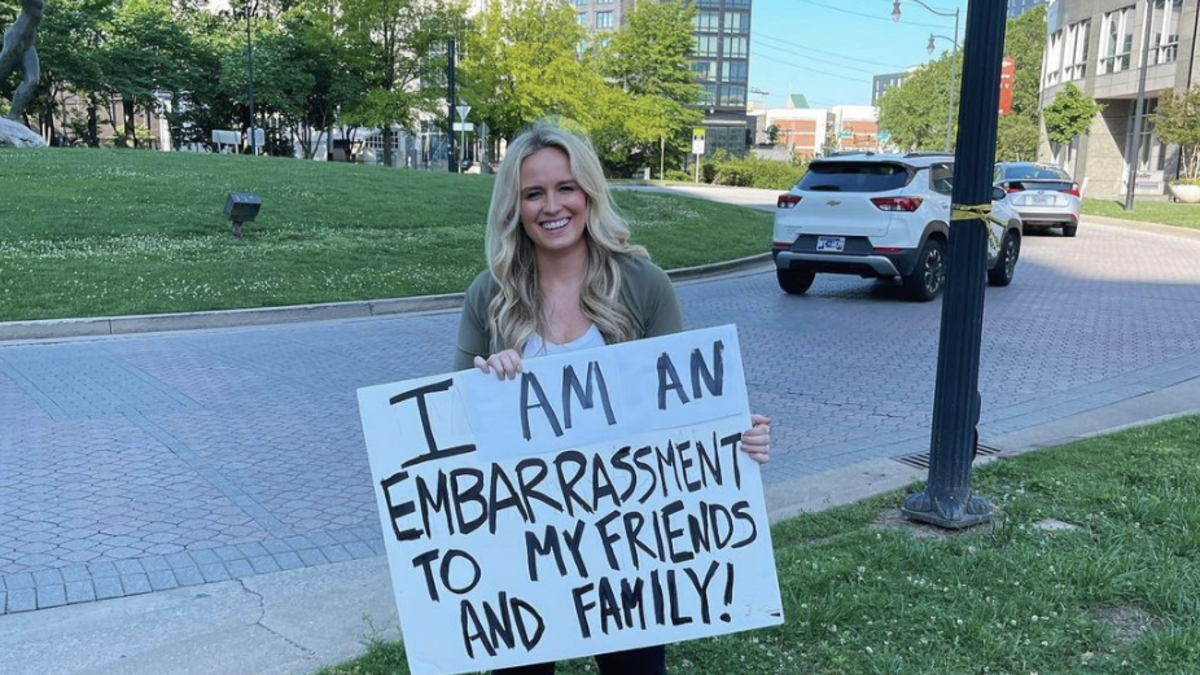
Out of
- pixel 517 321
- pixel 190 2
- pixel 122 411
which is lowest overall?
pixel 122 411

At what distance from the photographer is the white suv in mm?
11859

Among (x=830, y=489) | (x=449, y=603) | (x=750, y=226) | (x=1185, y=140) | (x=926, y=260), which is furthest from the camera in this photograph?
(x=1185, y=140)

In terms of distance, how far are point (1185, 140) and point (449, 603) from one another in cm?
3731

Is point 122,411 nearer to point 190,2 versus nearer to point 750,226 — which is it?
point 750,226

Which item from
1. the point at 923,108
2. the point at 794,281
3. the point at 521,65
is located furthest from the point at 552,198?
the point at 923,108

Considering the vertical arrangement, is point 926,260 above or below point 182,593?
above

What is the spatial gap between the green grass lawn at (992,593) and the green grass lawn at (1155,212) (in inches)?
953

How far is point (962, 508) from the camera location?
172 inches

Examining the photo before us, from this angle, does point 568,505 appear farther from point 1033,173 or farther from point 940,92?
point 940,92

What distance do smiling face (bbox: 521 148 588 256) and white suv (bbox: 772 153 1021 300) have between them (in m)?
10.1

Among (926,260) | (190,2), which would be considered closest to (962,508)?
(926,260)

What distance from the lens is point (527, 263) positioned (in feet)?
8.36

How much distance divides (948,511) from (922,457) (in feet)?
4.66

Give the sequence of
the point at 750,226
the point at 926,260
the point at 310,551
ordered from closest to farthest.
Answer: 1. the point at 310,551
2. the point at 926,260
3. the point at 750,226
